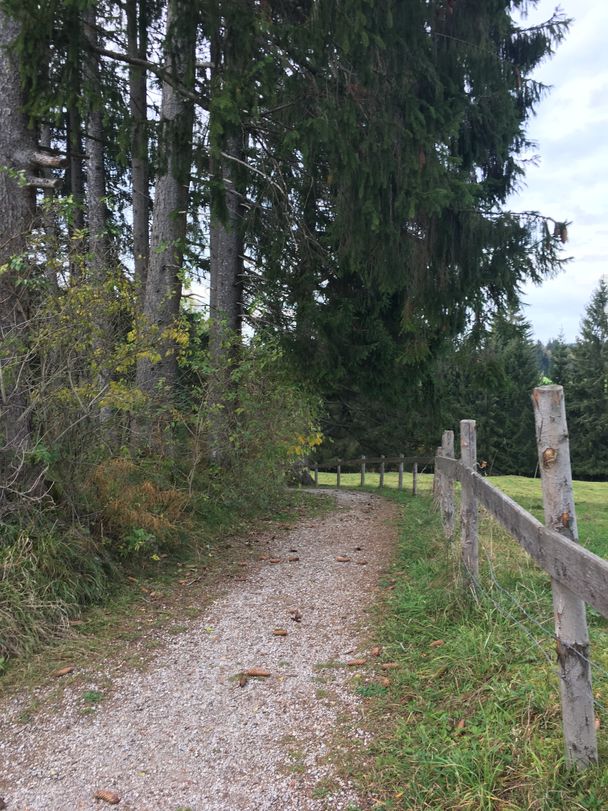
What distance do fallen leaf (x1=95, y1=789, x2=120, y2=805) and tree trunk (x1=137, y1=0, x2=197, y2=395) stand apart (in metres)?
4.41

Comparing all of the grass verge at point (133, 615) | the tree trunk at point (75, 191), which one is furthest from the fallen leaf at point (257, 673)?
the tree trunk at point (75, 191)

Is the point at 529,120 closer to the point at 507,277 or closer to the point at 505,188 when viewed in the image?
the point at 505,188

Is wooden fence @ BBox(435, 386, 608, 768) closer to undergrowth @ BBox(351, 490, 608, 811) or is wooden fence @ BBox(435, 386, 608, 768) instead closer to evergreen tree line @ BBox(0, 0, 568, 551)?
undergrowth @ BBox(351, 490, 608, 811)

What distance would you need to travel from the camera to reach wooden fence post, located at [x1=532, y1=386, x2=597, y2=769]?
2709 mm

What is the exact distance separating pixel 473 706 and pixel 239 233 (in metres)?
10.1

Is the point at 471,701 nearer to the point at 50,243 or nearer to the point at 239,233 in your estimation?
the point at 50,243

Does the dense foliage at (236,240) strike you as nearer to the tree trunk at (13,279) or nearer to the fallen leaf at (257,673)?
the tree trunk at (13,279)

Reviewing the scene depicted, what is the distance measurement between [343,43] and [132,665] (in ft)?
21.2

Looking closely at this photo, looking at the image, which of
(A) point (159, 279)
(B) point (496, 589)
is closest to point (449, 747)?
(B) point (496, 589)

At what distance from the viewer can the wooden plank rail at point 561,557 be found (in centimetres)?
228

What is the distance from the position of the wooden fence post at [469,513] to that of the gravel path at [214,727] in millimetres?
1060

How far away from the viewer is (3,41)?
6.14m

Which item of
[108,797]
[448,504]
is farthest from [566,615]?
[448,504]

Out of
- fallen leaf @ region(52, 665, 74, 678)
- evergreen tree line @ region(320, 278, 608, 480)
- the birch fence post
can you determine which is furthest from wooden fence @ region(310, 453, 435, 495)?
fallen leaf @ region(52, 665, 74, 678)
